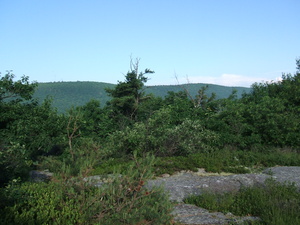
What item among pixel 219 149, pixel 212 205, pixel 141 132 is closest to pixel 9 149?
pixel 212 205

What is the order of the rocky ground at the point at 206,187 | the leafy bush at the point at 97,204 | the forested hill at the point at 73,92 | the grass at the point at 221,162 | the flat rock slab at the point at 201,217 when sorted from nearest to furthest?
the leafy bush at the point at 97,204 → the flat rock slab at the point at 201,217 → the rocky ground at the point at 206,187 → the grass at the point at 221,162 → the forested hill at the point at 73,92

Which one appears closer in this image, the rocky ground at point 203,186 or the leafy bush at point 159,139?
the rocky ground at point 203,186

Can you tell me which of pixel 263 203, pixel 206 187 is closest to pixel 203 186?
pixel 206 187

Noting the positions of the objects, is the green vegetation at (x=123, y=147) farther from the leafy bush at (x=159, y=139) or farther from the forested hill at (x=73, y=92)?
the forested hill at (x=73, y=92)

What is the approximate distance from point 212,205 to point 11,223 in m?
4.64

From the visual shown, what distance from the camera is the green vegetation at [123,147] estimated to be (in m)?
4.80

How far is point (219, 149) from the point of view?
56.3ft

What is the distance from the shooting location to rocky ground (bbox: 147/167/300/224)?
6214 millimetres

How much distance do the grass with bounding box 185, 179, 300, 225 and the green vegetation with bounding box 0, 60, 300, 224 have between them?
0.54 ft

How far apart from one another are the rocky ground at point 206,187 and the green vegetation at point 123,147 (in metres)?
0.74

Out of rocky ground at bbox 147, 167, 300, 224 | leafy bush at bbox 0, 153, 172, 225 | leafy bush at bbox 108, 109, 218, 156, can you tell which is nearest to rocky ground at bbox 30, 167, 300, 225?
rocky ground at bbox 147, 167, 300, 224

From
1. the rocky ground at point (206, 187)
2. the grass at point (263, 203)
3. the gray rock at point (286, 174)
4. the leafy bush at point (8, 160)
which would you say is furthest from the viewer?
the gray rock at point (286, 174)

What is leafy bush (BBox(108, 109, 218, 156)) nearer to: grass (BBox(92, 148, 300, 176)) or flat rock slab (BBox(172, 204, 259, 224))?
grass (BBox(92, 148, 300, 176))

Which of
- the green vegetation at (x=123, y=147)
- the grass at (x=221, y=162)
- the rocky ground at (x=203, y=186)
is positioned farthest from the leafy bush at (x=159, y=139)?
the rocky ground at (x=203, y=186)
